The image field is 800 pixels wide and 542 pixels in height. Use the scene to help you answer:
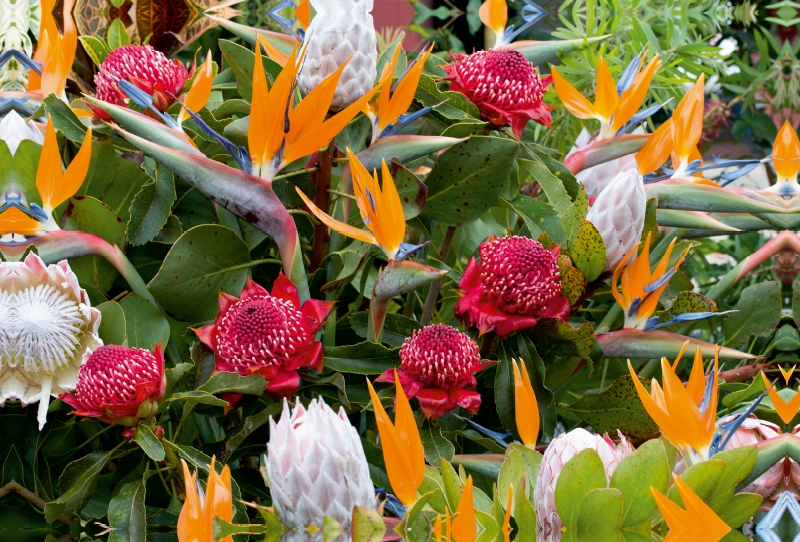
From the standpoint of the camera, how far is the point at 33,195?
1.80 ft

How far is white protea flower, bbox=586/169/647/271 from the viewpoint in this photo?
1.55 feet

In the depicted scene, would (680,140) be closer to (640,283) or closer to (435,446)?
(640,283)

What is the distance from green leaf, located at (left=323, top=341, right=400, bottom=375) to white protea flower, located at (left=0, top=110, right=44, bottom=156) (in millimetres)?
263

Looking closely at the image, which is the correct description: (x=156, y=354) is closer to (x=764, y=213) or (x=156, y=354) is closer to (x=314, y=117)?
(x=314, y=117)

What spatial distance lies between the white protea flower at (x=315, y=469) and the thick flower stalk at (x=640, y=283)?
25cm

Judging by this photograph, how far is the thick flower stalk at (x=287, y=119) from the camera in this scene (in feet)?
1.41

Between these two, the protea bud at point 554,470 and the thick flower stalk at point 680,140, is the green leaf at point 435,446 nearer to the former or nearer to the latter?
the protea bud at point 554,470

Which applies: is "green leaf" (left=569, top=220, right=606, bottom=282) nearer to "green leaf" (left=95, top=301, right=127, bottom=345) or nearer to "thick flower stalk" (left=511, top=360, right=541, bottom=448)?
"thick flower stalk" (left=511, top=360, right=541, bottom=448)

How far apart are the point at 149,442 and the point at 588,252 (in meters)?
0.26

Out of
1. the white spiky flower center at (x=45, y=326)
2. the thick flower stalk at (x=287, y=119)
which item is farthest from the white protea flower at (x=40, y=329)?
the thick flower stalk at (x=287, y=119)

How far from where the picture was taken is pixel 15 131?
573 mm

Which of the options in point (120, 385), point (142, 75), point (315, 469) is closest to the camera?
point (315, 469)

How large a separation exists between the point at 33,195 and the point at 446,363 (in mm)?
298

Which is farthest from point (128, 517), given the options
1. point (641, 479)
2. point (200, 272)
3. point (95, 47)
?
point (95, 47)
